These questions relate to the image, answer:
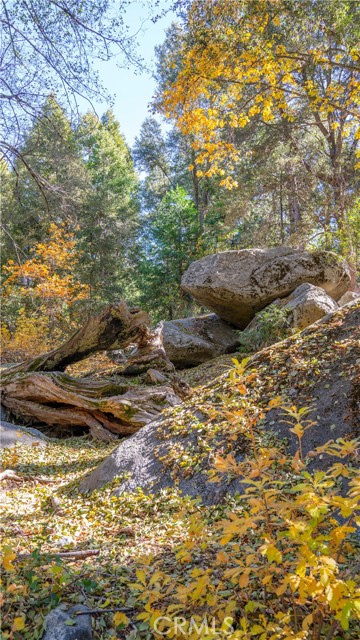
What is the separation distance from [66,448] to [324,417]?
3.90 metres

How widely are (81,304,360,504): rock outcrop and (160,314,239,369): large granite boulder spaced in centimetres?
540

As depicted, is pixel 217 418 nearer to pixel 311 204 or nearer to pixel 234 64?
pixel 234 64

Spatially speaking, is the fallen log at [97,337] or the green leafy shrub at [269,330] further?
the green leafy shrub at [269,330]

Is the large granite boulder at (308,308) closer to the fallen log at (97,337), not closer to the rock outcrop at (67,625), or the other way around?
the fallen log at (97,337)

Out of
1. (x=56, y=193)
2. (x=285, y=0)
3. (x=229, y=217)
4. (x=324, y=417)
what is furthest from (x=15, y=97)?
(x=229, y=217)

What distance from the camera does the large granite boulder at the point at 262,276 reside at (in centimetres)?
938

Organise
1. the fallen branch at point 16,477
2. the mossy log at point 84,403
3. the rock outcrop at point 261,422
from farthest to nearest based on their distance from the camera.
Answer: the mossy log at point 84,403, the fallen branch at point 16,477, the rock outcrop at point 261,422

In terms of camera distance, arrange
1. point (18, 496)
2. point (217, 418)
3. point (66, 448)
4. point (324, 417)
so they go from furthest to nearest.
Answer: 1. point (66, 448)
2. point (18, 496)
3. point (217, 418)
4. point (324, 417)

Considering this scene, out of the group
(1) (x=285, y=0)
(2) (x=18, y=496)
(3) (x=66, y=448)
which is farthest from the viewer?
(3) (x=66, y=448)

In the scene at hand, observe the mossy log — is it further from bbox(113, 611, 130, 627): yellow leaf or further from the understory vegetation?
bbox(113, 611, 130, 627): yellow leaf

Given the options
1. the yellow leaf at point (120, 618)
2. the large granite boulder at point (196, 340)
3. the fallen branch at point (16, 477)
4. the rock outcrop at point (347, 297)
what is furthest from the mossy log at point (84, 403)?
the rock outcrop at point (347, 297)

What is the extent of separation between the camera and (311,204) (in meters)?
13.7

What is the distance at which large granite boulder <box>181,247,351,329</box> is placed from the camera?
938cm

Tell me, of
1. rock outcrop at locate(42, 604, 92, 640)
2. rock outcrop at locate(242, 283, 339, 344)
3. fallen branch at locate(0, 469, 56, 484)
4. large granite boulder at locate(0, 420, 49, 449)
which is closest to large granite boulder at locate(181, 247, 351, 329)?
rock outcrop at locate(242, 283, 339, 344)
